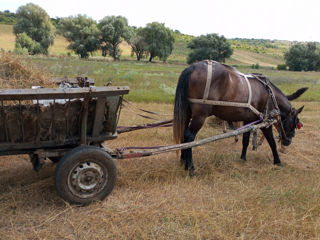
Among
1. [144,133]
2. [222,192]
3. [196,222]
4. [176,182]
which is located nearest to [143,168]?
[176,182]

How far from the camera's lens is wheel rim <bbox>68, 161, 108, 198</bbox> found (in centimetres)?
298

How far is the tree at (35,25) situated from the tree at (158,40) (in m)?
20.4

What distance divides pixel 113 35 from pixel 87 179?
55.1 m

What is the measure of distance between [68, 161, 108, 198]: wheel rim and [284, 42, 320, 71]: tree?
55871 millimetres

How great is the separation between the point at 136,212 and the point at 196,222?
2.36 feet

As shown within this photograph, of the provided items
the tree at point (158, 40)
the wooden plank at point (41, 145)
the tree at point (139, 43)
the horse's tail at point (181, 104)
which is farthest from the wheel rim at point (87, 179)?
the tree at point (139, 43)

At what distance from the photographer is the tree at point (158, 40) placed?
5812cm

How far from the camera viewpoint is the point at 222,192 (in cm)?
367

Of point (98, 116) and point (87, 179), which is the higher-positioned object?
point (98, 116)

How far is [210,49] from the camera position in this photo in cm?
5059

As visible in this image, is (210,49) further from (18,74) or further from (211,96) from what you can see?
(18,74)

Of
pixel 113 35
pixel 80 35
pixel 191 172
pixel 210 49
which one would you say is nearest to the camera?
pixel 191 172

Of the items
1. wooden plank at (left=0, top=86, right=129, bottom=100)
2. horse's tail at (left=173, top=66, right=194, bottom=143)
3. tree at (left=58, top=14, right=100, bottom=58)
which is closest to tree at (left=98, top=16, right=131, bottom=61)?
tree at (left=58, top=14, right=100, bottom=58)

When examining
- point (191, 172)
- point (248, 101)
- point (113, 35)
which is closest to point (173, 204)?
point (191, 172)
